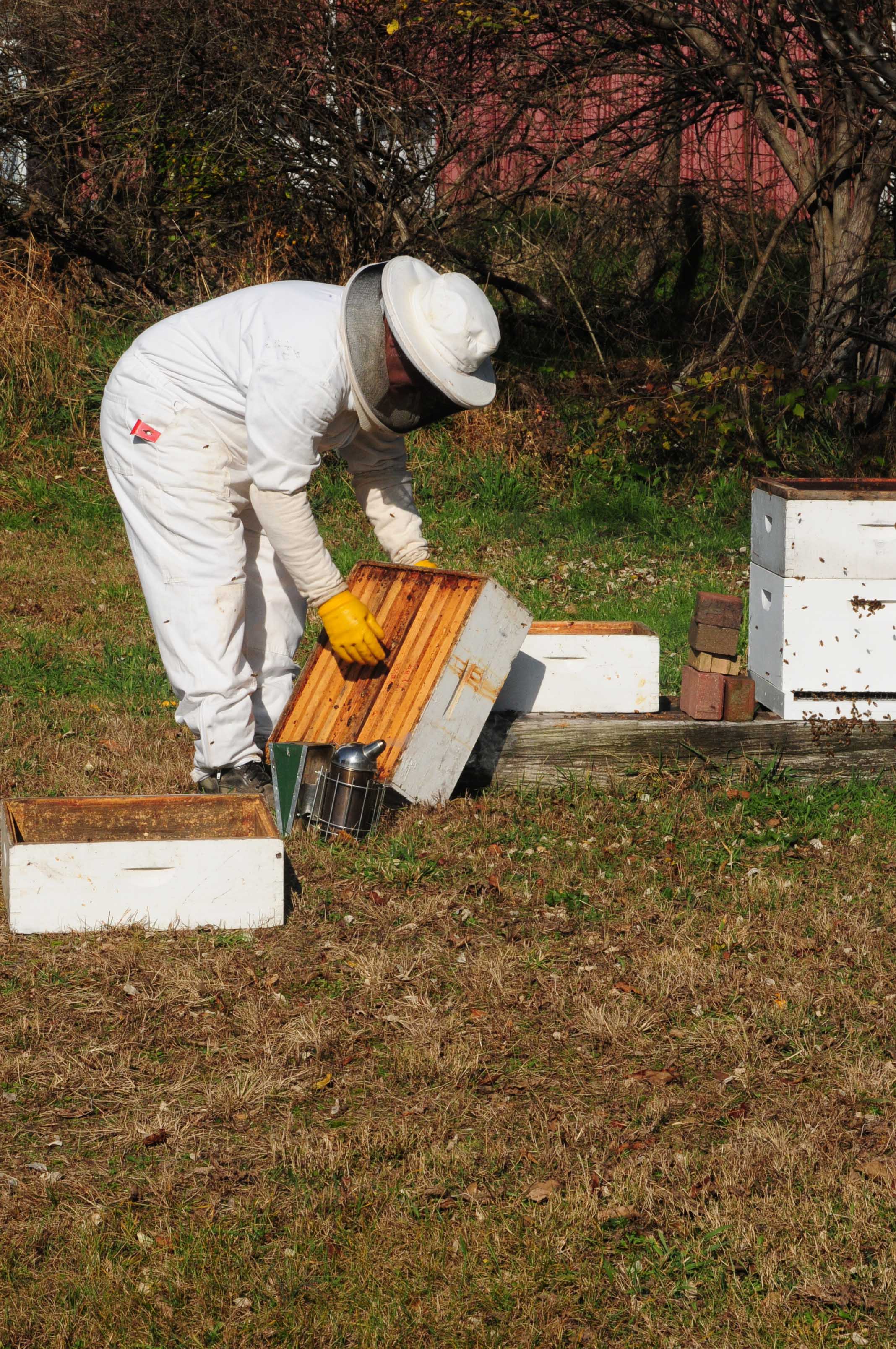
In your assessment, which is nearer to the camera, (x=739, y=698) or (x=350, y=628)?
(x=350, y=628)

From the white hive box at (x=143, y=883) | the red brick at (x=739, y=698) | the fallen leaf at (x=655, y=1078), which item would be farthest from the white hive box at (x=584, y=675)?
→ the fallen leaf at (x=655, y=1078)

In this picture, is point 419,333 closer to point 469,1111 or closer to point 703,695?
point 703,695

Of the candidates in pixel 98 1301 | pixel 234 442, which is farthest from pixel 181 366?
pixel 98 1301

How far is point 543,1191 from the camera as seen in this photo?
2.56 m

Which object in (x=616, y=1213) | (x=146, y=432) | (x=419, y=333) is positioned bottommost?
(x=616, y=1213)

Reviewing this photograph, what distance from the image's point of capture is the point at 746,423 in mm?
8898

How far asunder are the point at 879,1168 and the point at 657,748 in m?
2.16

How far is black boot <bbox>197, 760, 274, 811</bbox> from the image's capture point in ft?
14.7

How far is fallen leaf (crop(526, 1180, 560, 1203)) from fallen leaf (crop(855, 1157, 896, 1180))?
0.62m

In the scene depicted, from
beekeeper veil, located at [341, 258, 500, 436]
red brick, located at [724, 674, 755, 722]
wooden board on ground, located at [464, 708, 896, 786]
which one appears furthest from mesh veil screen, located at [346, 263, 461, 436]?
red brick, located at [724, 674, 755, 722]

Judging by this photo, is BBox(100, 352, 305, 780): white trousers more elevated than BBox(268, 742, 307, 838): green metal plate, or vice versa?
BBox(100, 352, 305, 780): white trousers

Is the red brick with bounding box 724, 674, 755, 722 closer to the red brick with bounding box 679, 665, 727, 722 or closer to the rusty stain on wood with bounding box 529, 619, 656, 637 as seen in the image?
the red brick with bounding box 679, 665, 727, 722

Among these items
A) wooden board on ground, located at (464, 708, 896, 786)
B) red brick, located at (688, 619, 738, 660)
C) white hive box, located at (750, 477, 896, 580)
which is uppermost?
white hive box, located at (750, 477, 896, 580)

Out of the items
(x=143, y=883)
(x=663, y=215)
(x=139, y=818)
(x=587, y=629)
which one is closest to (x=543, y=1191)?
(x=143, y=883)
